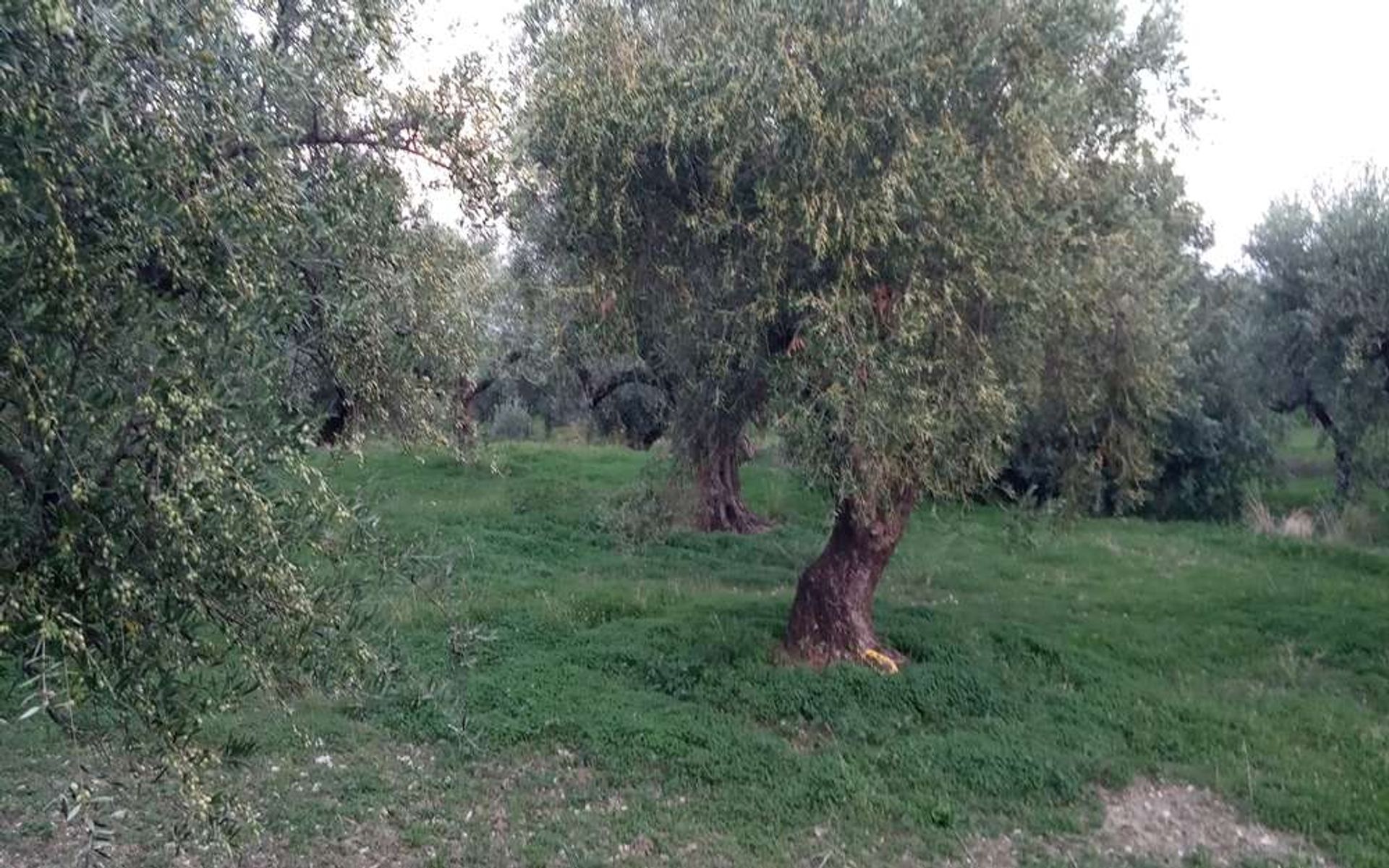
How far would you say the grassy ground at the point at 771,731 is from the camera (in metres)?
8.30

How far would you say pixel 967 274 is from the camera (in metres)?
8.70

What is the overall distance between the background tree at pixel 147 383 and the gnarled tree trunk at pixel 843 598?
6.81m

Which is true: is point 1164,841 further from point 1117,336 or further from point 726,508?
point 726,508

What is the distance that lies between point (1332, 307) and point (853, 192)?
40.9 feet

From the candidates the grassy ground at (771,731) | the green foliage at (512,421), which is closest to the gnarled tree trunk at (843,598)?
the grassy ground at (771,731)

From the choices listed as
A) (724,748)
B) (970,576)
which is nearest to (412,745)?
(724,748)

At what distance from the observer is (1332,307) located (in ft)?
60.2

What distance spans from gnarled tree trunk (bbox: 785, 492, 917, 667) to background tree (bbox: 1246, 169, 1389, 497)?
9.36 meters

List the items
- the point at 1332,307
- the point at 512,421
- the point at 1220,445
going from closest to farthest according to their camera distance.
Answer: the point at 1332,307, the point at 1220,445, the point at 512,421

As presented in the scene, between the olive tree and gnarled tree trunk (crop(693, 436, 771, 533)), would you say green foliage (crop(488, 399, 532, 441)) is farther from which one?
the olive tree

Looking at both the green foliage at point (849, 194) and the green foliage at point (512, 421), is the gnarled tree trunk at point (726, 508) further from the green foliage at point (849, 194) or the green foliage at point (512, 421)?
the green foliage at point (512, 421)

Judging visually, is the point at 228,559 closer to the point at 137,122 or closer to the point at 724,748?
→ the point at 137,122

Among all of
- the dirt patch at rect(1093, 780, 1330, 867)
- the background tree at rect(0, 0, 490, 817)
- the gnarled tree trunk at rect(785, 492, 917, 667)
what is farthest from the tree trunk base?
the background tree at rect(0, 0, 490, 817)

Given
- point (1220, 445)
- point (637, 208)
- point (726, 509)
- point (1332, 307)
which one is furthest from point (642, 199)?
point (1220, 445)
